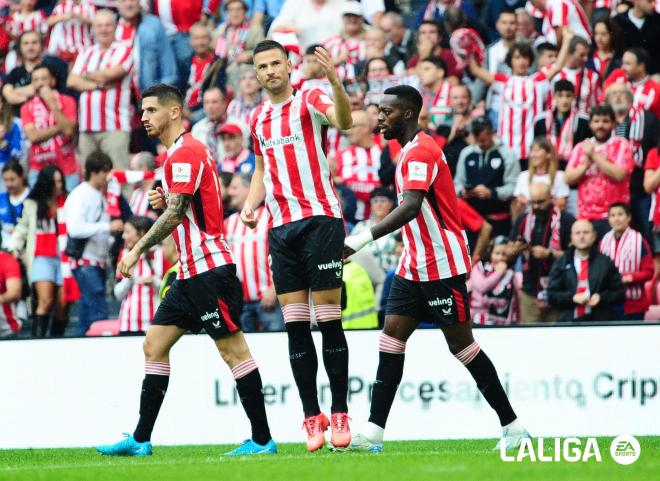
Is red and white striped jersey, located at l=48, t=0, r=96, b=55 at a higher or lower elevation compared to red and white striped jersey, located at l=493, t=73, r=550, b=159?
higher

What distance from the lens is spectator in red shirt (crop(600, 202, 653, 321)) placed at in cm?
1267

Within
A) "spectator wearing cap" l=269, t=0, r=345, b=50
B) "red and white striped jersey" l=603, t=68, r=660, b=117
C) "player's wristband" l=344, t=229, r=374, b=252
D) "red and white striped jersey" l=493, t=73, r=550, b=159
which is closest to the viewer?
"player's wristband" l=344, t=229, r=374, b=252

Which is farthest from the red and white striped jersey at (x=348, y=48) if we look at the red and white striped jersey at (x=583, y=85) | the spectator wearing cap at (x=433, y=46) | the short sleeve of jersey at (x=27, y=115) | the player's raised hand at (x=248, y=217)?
the player's raised hand at (x=248, y=217)

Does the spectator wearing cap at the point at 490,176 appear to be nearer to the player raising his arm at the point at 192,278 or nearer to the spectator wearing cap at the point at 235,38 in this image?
the spectator wearing cap at the point at 235,38

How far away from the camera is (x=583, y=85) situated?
14.5 m

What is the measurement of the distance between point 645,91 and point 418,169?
6.74 m

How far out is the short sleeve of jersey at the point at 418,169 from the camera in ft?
26.8

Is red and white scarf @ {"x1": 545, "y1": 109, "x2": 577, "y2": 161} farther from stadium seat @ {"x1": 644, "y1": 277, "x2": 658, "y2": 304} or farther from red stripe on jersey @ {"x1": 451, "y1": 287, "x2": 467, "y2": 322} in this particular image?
red stripe on jersey @ {"x1": 451, "y1": 287, "x2": 467, "y2": 322}

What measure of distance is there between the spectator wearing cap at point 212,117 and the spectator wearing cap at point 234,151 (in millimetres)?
559

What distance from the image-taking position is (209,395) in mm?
11141

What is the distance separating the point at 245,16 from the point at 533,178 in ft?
15.1

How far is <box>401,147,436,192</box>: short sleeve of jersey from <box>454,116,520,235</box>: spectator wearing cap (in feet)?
18.1

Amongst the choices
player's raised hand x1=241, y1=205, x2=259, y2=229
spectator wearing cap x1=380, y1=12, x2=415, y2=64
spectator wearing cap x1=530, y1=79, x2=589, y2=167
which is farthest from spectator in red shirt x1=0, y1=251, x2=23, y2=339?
spectator wearing cap x1=530, y1=79, x2=589, y2=167

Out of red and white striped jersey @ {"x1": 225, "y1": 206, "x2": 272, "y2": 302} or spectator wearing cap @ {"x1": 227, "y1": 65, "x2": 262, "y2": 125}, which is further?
spectator wearing cap @ {"x1": 227, "y1": 65, "x2": 262, "y2": 125}
